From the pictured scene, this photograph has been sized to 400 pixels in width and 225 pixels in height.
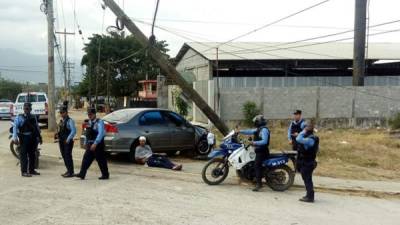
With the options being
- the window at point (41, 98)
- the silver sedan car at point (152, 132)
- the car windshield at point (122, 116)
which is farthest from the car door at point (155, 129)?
the window at point (41, 98)

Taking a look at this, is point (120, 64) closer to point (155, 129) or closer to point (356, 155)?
point (356, 155)

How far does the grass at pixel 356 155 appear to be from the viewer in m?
12.9

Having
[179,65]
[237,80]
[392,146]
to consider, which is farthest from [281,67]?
[392,146]

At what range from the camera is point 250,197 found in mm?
9516

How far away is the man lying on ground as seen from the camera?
41.5 feet

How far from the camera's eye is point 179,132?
14.4 m

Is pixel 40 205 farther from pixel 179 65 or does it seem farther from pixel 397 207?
pixel 179 65

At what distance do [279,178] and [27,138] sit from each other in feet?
18.2

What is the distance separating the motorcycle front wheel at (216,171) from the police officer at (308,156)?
71.1 inches

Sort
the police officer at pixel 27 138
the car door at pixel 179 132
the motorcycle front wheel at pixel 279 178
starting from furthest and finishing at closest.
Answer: the car door at pixel 179 132 < the police officer at pixel 27 138 < the motorcycle front wheel at pixel 279 178

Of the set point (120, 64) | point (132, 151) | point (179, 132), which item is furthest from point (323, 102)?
point (120, 64)

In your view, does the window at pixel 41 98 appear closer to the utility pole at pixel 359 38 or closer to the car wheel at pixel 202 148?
the car wheel at pixel 202 148

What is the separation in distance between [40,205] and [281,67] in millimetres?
29395

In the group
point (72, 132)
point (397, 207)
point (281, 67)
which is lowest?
point (397, 207)
